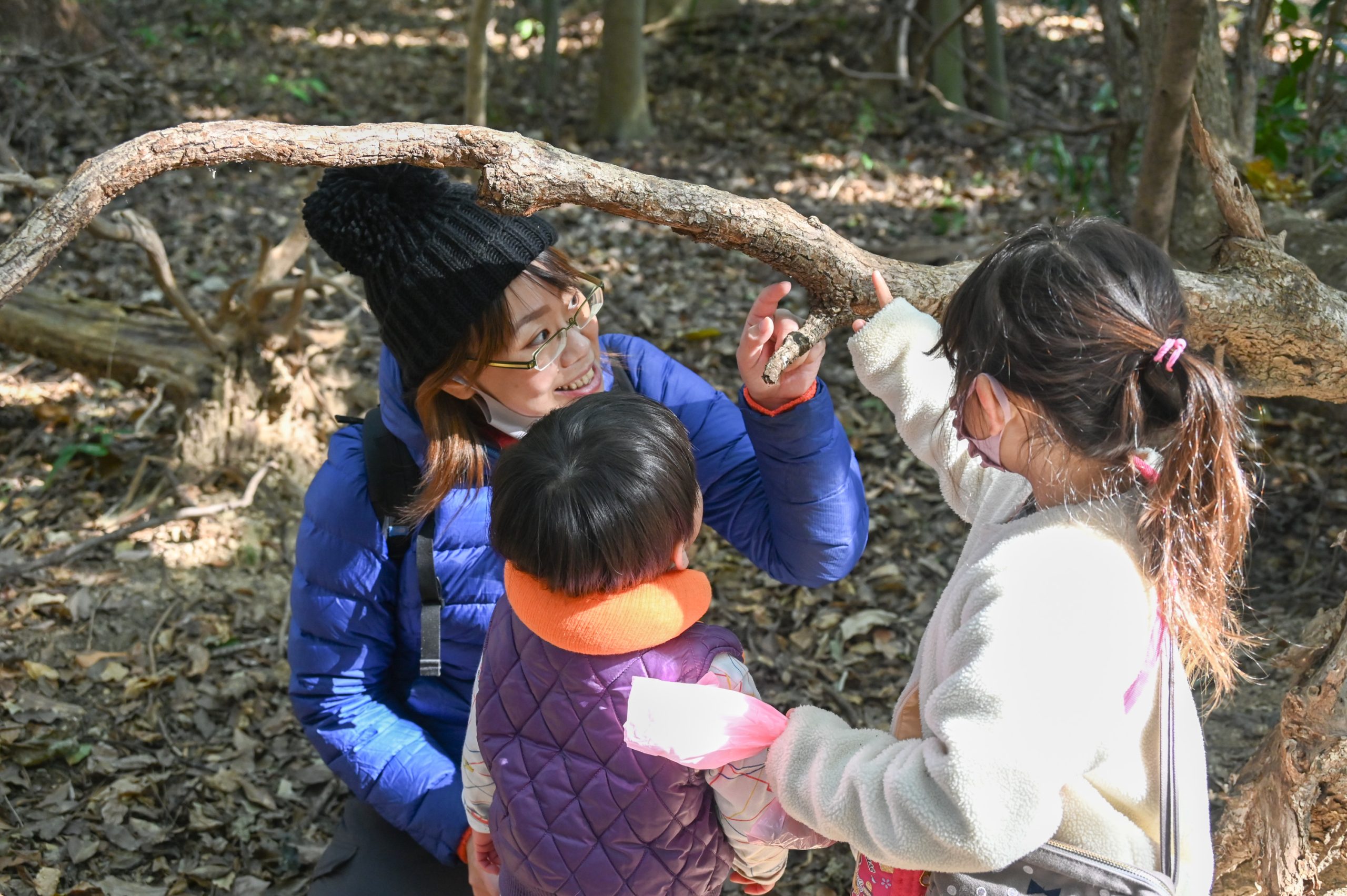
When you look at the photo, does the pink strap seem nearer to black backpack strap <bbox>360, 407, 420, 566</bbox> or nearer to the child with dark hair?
the child with dark hair

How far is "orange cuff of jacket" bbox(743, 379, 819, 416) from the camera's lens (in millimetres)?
1861

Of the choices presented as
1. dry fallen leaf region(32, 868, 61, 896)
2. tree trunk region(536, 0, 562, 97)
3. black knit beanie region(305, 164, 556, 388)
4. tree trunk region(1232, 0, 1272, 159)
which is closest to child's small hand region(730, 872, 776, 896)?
black knit beanie region(305, 164, 556, 388)

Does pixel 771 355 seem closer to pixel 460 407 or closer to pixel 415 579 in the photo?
pixel 460 407

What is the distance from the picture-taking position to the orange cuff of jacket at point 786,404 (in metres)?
1.86

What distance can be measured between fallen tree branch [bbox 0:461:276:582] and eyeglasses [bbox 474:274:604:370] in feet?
7.31

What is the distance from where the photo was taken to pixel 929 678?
1455 millimetres

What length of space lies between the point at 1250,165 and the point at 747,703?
3252mm

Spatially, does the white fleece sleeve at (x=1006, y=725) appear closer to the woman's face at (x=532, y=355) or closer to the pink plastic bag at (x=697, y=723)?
the pink plastic bag at (x=697, y=723)

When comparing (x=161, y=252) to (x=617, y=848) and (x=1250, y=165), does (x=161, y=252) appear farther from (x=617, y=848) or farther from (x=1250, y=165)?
(x=1250, y=165)

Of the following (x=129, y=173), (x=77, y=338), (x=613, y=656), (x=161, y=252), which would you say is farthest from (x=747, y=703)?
(x=77, y=338)

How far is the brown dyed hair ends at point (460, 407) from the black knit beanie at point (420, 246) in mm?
25

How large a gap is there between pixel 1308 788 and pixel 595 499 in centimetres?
141

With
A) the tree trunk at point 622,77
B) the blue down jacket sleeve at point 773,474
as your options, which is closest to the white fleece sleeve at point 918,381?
the blue down jacket sleeve at point 773,474

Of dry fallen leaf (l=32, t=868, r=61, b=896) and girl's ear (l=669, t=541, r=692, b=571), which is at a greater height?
girl's ear (l=669, t=541, r=692, b=571)
